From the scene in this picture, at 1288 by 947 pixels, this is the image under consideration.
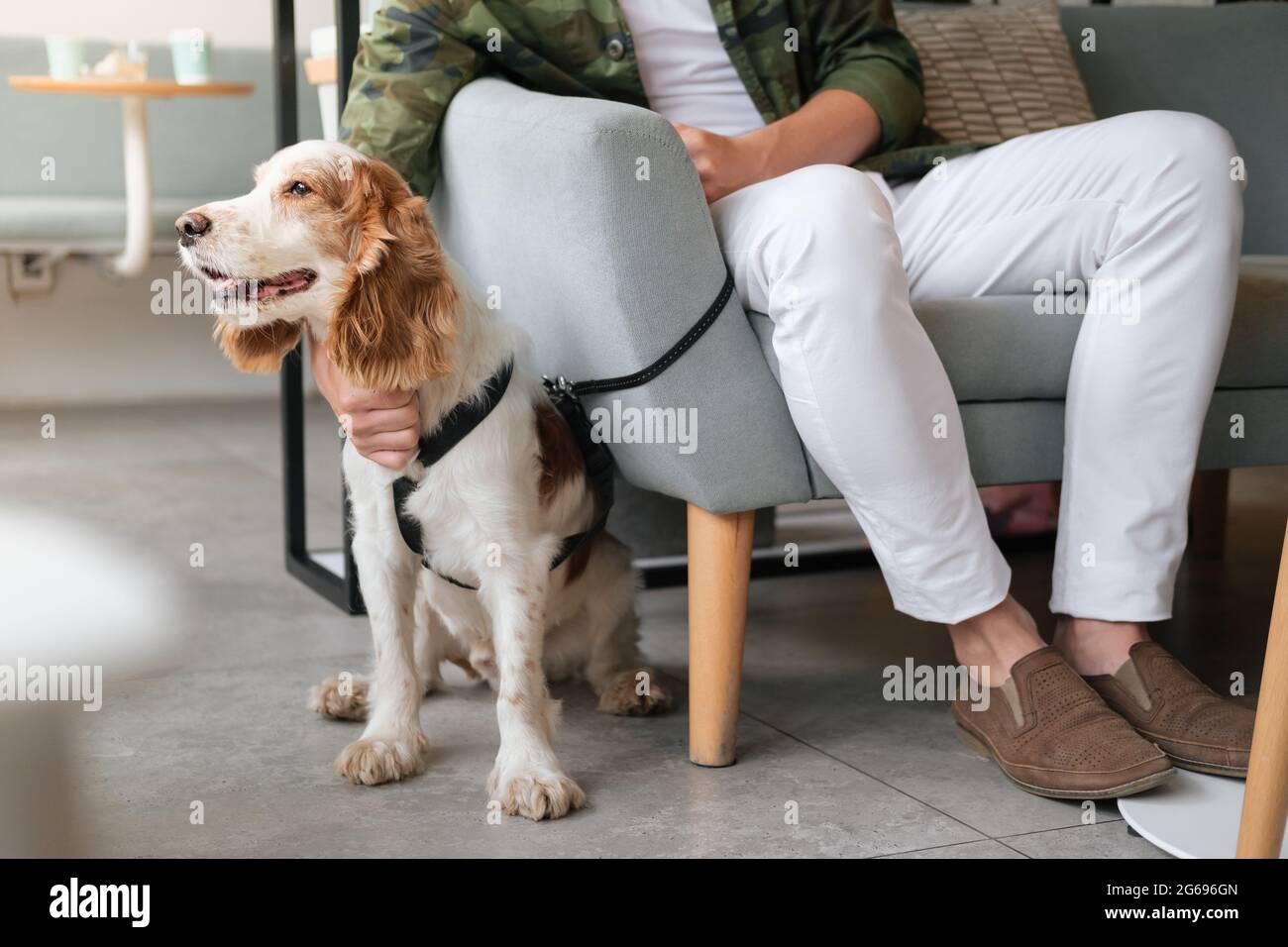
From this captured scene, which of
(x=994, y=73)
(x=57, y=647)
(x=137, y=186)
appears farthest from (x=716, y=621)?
(x=137, y=186)

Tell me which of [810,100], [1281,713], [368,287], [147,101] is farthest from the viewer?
[147,101]

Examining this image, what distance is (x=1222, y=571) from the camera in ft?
9.32

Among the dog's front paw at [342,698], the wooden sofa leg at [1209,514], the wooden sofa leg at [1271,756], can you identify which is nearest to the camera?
the wooden sofa leg at [1271,756]

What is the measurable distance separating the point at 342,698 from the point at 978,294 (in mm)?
1031

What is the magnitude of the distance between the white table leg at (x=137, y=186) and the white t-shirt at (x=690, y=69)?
290 centimetres

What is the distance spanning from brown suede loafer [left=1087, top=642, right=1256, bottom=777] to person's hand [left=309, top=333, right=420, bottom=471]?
896 mm

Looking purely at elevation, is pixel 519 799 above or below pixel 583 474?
below

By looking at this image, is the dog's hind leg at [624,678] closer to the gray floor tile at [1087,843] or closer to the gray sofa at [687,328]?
the gray sofa at [687,328]

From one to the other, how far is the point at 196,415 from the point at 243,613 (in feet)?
8.91

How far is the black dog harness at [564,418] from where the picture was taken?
1.61 metres

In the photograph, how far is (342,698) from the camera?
1.90m

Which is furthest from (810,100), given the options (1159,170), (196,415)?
(196,415)

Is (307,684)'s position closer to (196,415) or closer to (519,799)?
(519,799)

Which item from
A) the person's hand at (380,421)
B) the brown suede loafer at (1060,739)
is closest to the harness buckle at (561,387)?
the person's hand at (380,421)
